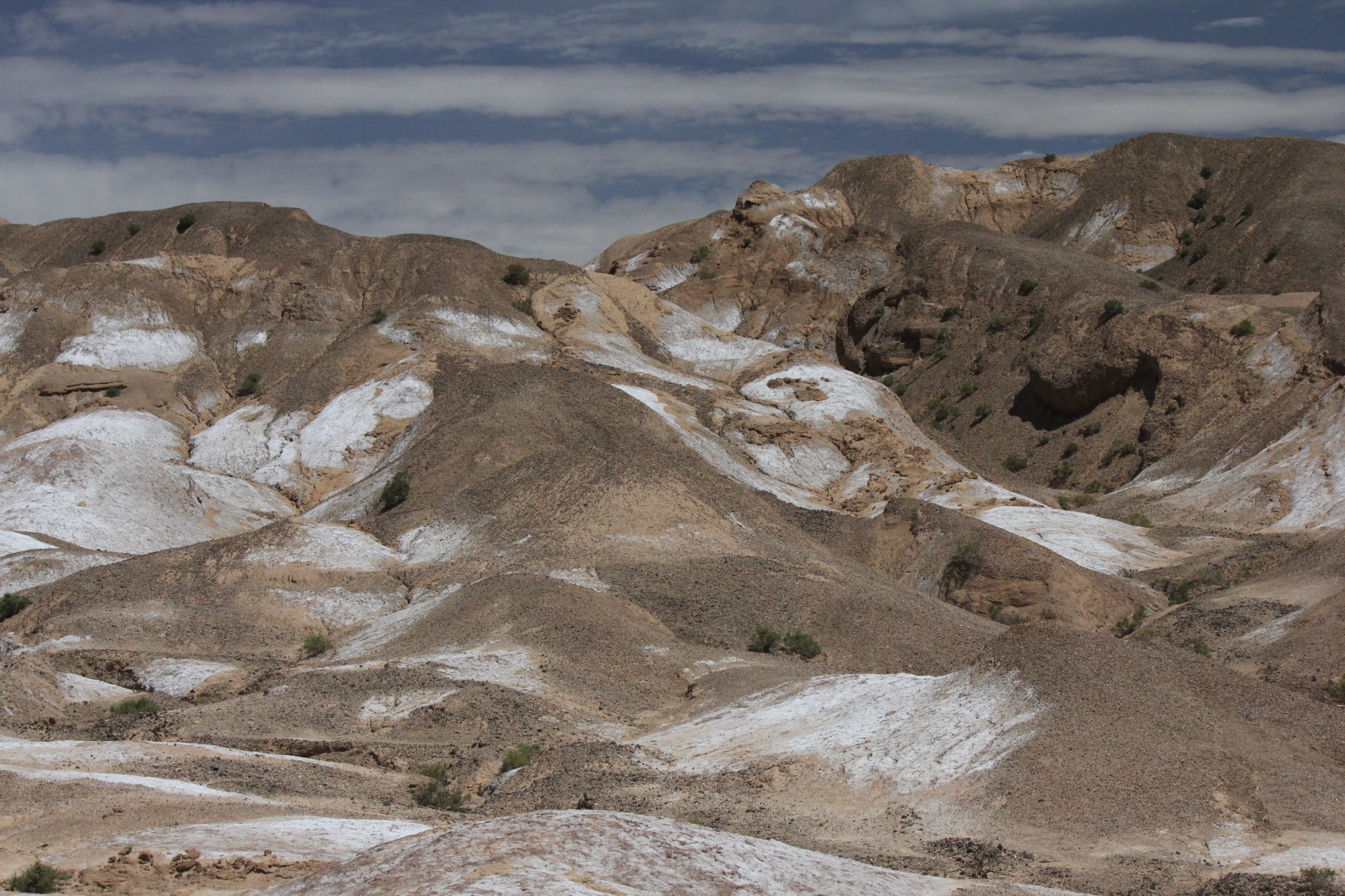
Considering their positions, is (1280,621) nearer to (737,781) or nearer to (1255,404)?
(737,781)

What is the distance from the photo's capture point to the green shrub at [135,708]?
1964 centimetres

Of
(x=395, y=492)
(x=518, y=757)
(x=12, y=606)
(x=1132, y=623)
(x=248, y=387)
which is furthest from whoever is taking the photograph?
(x=248, y=387)

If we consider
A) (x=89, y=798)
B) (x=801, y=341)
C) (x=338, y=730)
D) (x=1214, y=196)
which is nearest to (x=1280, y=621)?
(x=338, y=730)

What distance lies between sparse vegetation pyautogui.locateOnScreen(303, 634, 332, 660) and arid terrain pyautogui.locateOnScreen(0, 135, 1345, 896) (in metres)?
0.25

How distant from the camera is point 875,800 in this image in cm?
1438

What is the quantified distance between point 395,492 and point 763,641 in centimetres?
1314

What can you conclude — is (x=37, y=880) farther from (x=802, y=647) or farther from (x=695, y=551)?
(x=695, y=551)

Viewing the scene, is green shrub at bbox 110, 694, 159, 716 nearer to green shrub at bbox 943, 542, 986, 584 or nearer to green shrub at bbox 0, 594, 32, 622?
green shrub at bbox 0, 594, 32, 622

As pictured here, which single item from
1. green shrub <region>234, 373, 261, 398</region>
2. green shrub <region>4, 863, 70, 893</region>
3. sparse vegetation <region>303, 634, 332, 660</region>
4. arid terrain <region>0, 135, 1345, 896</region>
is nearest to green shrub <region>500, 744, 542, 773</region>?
arid terrain <region>0, 135, 1345, 896</region>

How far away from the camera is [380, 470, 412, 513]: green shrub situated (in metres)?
33.8

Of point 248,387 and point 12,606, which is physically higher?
point 12,606

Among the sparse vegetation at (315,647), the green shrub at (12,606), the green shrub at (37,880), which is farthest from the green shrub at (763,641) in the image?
the green shrub at (37,880)

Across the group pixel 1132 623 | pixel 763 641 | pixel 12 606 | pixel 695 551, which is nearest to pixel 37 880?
pixel 763 641

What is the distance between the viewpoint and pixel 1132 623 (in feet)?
90.3
